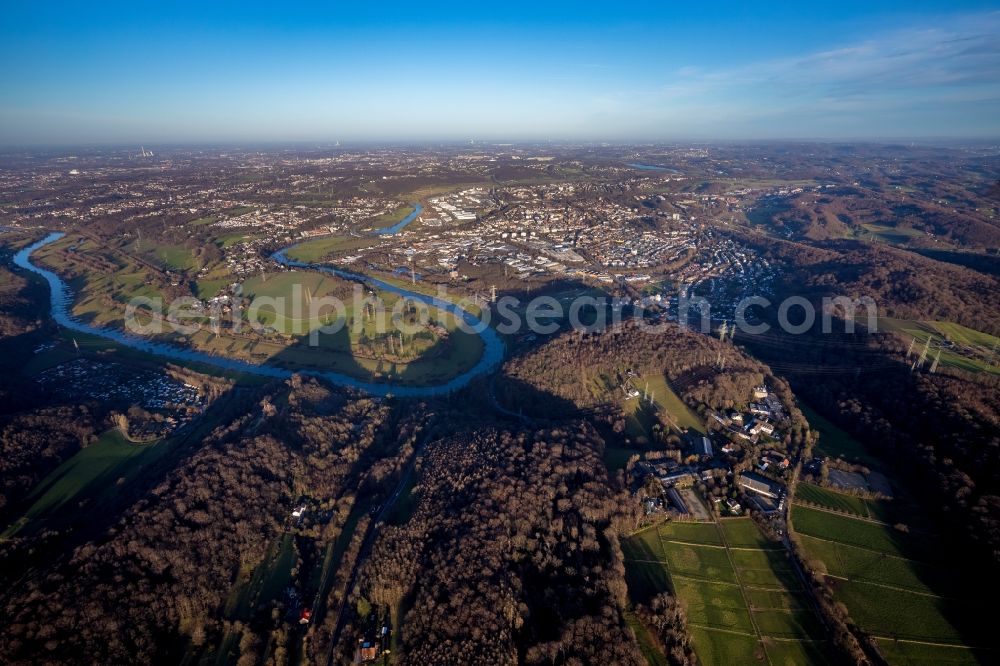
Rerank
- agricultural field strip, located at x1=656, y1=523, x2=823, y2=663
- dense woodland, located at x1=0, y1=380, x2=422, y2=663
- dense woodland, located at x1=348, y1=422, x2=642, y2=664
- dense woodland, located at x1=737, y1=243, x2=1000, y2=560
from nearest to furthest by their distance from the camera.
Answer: dense woodland, located at x1=348, y1=422, x2=642, y2=664 → agricultural field strip, located at x1=656, y1=523, x2=823, y2=663 → dense woodland, located at x1=0, y1=380, x2=422, y2=663 → dense woodland, located at x1=737, y1=243, x2=1000, y2=560

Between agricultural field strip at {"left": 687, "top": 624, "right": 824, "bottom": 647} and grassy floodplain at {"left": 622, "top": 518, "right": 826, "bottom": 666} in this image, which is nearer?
grassy floodplain at {"left": 622, "top": 518, "right": 826, "bottom": 666}

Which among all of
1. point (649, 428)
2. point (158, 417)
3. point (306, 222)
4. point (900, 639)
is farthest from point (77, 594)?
point (306, 222)

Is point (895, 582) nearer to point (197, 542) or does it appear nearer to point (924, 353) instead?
point (924, 353)

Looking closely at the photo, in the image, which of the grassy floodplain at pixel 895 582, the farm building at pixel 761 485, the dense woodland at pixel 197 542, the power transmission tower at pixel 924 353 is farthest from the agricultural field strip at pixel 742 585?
the power transmission tower at pixel 924 353

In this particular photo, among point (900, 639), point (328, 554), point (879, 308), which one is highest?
point (879, 308)

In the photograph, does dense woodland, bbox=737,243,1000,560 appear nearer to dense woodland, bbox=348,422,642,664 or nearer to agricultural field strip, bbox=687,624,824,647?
agricultural field strip, bbox=687,624,824,647

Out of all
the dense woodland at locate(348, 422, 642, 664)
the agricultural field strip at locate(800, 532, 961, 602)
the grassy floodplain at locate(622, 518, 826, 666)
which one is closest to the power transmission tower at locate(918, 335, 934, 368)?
the agricultural field strip at locate(800, 532, 961, 602)

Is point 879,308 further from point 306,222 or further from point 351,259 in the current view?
point 306,222
